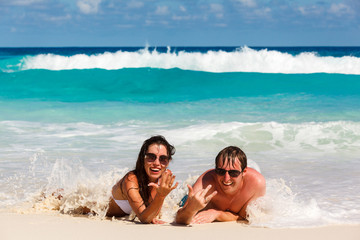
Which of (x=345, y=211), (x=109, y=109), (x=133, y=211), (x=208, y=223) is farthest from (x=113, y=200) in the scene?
(x=109, y=109)

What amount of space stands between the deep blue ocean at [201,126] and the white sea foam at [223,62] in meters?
0.08

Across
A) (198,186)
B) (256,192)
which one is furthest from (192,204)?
(256,192)

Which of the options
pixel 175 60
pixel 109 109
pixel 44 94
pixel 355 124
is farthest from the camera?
pixel 175 60

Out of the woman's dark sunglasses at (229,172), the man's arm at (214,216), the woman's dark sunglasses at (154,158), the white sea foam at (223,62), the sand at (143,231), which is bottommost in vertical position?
the sand at (143,231)

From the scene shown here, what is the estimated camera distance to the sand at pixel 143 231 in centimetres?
399

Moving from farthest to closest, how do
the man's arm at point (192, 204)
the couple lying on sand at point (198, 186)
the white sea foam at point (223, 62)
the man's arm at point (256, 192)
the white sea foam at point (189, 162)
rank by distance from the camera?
the white sea foam at point (223, 62)
the white sea foam at point (189, 162)
the man's arm at point (256, 192)
the couple lying on sand at point (198, 186)
the man's arm at point (192, 204)

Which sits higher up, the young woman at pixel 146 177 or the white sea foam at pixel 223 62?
the white sea foam at pixel 223 62

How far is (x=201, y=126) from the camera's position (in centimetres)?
1138

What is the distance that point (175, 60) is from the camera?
3111cm

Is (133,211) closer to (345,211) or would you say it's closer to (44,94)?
→ (345,211)

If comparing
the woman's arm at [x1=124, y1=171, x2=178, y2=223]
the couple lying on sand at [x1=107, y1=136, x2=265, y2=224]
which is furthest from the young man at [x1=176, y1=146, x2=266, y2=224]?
the woman's arm at [x1=124, y1=171, x2=178, y2=223]

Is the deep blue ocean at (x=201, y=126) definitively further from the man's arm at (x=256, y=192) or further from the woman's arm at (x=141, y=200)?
the woman's arm at (x=141, y=200)

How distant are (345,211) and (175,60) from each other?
26.5 metres

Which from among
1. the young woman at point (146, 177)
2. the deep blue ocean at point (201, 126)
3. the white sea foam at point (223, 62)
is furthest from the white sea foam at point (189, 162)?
the white sea foam at point (223, 62)
